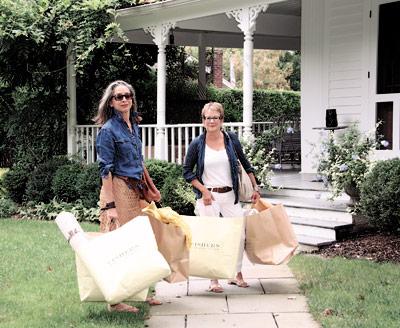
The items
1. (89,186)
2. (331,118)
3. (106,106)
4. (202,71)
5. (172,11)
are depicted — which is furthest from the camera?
(202,71)

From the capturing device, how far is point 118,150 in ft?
16.2

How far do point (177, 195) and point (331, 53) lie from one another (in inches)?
132

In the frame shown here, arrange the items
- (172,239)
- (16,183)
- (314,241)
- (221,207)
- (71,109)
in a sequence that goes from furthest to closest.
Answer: (71,109) → (16,183) → (314,241) → (221,207) → (172,239)

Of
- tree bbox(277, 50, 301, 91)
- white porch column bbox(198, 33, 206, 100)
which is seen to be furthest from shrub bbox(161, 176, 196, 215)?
tree bbox(277, 50, 301, 91)

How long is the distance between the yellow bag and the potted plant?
13.3 ft

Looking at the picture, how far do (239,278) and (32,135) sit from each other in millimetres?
8540

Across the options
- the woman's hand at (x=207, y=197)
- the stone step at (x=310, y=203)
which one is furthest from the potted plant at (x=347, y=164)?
the woman's hand at (x=207, y=197)

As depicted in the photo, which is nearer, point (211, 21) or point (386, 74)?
point (386, 74)

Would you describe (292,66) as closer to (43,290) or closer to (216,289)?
(216,289)

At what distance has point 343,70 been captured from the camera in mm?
9875

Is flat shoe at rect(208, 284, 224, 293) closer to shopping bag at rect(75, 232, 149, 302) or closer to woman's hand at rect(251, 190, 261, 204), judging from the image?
woman's hand at rect(251, 190, 261, 204)

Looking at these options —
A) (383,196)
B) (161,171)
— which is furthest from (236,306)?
(161,171)

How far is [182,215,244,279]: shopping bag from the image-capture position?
5227 millimetres

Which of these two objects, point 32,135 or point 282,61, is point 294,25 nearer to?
point 32,135
